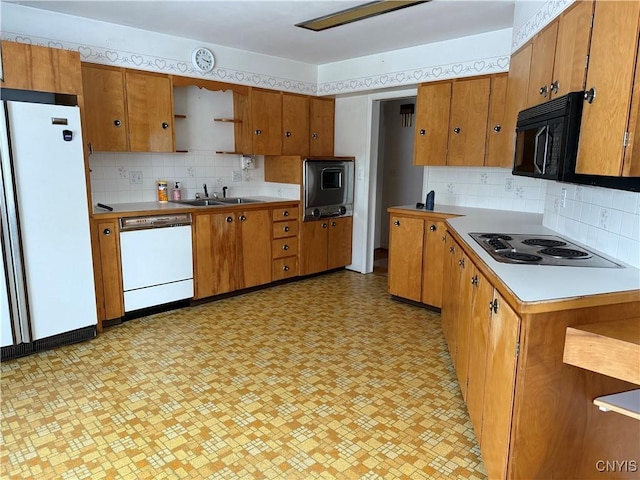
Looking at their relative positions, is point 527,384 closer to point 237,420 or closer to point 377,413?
point 377,413

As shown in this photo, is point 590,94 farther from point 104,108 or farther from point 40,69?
point 104,108

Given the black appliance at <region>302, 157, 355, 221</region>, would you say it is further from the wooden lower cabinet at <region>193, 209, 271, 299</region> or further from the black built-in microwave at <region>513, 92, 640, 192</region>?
the black built-in microwave at <region>513, 92, 640, 192</region>

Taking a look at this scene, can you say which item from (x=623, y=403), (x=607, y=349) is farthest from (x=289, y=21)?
(x=623, y=403)

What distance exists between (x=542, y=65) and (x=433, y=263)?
1.81 m

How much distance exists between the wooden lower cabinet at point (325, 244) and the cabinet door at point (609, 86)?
10.4 feet

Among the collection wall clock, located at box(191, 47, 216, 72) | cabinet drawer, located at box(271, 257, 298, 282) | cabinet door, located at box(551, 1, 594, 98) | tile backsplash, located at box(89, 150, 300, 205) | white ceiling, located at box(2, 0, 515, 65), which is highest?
white ceiling, located at box(2, 0, 515, 65)

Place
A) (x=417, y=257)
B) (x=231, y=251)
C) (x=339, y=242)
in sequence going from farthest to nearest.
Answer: (x=339, y=242) → (x=231, y=251) → (x=417, y=257)

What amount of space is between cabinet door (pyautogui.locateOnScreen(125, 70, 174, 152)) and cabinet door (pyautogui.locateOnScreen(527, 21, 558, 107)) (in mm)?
2915

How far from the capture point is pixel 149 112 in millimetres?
3678

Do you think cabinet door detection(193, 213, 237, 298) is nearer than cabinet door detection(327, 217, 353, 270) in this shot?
Yes

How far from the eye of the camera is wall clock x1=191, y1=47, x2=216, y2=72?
393 centimetres

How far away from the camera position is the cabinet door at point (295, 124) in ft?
15.5

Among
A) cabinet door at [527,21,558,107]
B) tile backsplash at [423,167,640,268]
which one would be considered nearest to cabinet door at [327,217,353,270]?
tile backsplash at [423,167,640,268]

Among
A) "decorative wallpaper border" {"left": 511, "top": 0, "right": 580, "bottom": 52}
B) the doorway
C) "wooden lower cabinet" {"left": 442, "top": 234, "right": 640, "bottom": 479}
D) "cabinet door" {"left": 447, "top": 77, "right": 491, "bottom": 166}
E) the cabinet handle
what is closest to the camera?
"wooden lower cabinet" {"left": 442, "top": 234, "right": 640, "bottom": 479}
